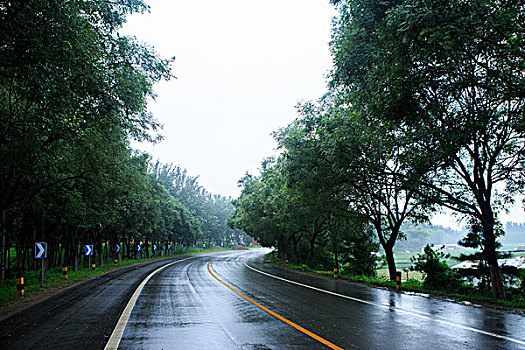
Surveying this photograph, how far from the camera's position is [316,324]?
7.27m

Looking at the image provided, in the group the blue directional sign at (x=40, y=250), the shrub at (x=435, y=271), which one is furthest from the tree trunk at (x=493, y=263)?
the blue directional sign at (x=40, y=250)

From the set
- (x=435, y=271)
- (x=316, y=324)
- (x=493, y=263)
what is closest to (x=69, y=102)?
(x=316, y=324)

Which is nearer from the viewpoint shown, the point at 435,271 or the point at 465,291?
the point at 465,291

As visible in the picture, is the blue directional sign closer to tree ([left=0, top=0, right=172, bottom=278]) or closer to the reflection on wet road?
tree ([left=0, top=0, right=172, bottom=278])

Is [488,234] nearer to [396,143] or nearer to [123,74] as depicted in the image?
[396,143]

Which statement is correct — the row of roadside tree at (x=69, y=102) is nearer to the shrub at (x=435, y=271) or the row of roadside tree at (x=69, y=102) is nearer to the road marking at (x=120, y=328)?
the road marking at (x=120, y=328)

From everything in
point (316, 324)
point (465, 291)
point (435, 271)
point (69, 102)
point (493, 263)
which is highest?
point (69, 102)

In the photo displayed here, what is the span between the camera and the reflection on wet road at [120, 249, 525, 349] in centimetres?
588

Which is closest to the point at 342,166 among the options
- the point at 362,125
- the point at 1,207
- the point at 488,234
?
the point at 362,125

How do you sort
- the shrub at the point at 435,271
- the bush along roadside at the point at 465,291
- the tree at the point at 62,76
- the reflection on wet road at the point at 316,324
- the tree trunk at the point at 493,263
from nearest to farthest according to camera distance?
1. the reflection on wet road at the point at 316,324
2. the tree at the point at 62,76
3. the bush along roadside at the point at 465,291
4. the tree trunk at the point at 493,263
5. the shrub at the point at 435,271

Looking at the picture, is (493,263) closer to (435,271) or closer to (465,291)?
(465,291)

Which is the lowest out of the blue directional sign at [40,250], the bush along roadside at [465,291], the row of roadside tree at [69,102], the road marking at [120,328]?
the bush along roadside at [465,291]

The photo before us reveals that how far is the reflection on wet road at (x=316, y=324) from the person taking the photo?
19.3 feet

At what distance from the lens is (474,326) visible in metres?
7.33
